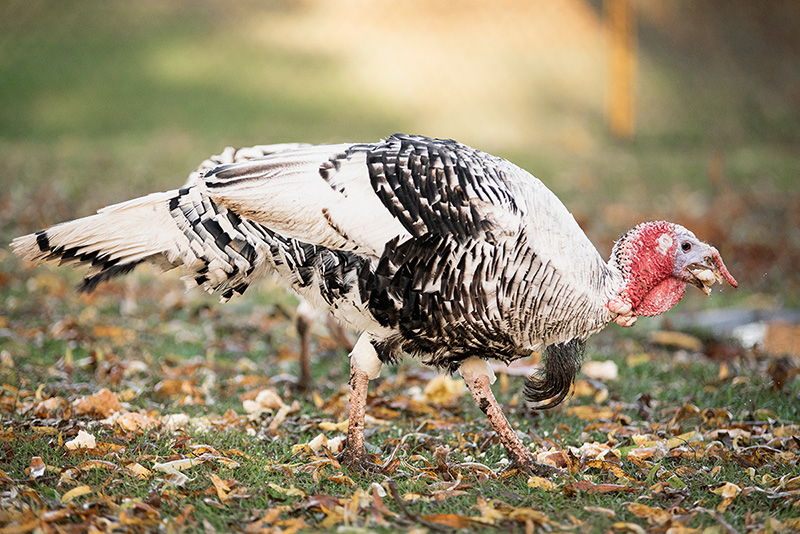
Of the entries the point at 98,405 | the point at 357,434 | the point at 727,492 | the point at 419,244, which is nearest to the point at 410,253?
the point at 419,244

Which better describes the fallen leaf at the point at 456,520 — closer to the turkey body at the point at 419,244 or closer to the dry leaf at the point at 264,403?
the turkey body at the point at 419,244

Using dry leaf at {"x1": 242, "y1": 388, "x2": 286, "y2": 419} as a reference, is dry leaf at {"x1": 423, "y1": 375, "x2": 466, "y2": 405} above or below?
below

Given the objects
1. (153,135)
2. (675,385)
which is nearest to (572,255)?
(675,385)

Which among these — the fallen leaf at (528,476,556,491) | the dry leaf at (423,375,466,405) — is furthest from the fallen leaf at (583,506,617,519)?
the dry leaf at (423,375,466,405)

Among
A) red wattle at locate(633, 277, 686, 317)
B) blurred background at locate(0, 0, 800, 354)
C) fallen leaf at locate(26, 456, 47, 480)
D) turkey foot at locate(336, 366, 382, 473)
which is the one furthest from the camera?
blurred background at locate(0, 0, 800, 354)

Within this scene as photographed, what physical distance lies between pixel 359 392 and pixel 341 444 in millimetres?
357

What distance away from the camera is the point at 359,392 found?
372 cm

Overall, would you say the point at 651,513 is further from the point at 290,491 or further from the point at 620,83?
the point at 620,83

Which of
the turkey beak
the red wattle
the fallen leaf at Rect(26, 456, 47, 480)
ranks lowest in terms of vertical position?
the fallen leaf at Rect(26, 456, 47, 480)

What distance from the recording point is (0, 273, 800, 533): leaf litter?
3.01 metres

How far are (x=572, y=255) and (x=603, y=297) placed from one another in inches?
10.1

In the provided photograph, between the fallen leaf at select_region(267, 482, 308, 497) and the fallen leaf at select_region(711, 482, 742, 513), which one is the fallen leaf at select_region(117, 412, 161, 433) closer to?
the fallen leaf at select_region(267, 482, 308, 497)

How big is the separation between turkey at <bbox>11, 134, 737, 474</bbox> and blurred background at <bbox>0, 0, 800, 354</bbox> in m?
5.58

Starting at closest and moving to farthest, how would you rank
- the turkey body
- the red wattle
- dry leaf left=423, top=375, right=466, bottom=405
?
the turkey body < the red wattle < dry leaf left=423, top=375, right=466, bottom=405
